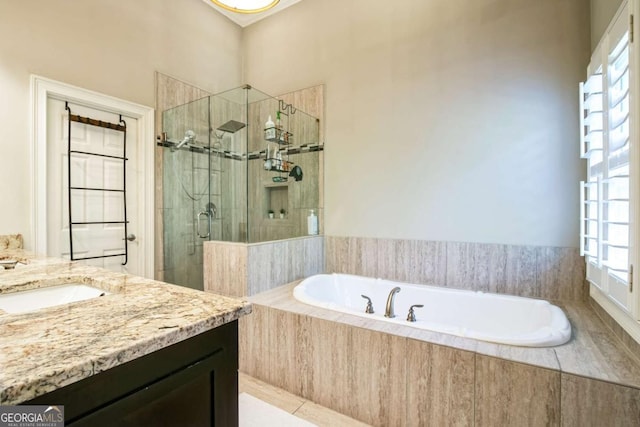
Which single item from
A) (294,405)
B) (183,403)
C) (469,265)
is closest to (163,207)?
(294,405)

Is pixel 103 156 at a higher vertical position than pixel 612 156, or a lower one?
higher

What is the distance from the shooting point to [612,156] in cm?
141

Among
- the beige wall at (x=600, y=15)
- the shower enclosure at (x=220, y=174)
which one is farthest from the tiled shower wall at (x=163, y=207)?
the beige wall at (x=600, y=15)

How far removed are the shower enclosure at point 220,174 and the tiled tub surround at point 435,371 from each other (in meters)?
1.03

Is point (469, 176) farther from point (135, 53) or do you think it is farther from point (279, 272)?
point (135, 53)

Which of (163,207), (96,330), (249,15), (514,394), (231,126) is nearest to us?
(96,330)

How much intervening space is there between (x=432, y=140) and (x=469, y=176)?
1.43ft

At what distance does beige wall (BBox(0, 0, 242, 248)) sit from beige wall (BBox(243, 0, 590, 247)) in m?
1.02

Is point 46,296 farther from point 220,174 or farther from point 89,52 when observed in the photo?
point 89,52

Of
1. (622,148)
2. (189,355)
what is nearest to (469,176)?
(622,148)

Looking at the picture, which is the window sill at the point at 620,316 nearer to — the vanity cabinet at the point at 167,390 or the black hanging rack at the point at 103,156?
the vanity cabinet at the point at 167,390

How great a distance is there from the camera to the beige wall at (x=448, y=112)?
2.15 meters

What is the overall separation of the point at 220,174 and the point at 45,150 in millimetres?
1287

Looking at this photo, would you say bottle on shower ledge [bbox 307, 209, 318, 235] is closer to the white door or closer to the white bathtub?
the white bathtub
